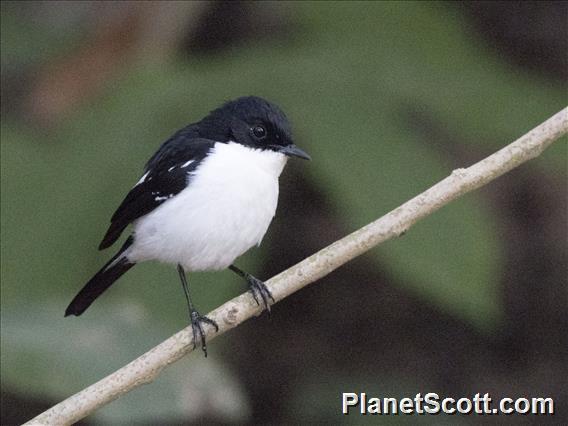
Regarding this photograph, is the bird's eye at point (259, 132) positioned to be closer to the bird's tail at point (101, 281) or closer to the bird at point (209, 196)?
the bird at point (209, 196)

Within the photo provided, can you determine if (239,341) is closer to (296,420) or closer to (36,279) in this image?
(296,420)

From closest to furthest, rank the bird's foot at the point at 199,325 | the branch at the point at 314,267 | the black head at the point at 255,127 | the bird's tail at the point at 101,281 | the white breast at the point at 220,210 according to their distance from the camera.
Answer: the branch at the point at 314,267, the bird's foot at the point at 199,325, the white breast at the point at 220,210, the black head at the point at 255,127, the bird's tail at the point at 101,281

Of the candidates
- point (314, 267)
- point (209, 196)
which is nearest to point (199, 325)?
point (209, 196)

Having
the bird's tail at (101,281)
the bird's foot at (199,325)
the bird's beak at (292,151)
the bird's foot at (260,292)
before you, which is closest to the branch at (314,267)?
the bird's foot at (199,325)

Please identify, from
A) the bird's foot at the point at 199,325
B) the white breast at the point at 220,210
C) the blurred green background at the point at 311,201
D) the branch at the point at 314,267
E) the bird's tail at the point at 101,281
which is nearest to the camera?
the branch at the point at 314,267

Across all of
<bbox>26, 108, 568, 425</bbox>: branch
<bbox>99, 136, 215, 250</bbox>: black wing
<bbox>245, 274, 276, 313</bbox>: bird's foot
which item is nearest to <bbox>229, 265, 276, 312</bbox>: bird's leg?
<bbox>245, 274, 276, 313</bbox>: bird's foot

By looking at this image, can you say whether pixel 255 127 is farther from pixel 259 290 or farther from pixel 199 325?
pixel 199 325

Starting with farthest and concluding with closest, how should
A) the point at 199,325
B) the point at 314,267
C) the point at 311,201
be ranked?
the point at 311,201
the point at 199,325
the point at 314,267
